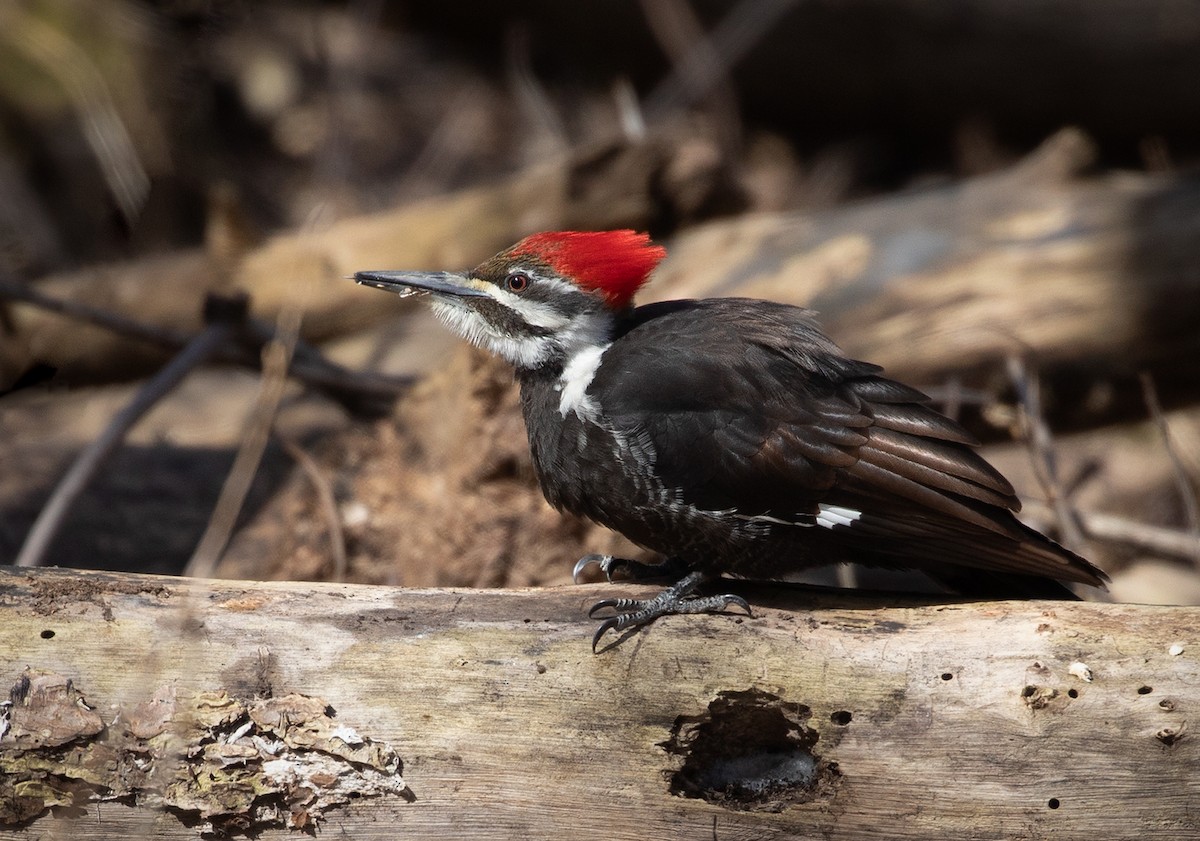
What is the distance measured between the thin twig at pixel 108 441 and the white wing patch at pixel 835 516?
7.13ft

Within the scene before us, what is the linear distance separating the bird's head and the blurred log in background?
1.59 ft

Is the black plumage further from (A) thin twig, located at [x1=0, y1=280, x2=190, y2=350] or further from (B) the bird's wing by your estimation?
(A) thin twig, located at [x1=0, y1=280, x2=190, y2=350]

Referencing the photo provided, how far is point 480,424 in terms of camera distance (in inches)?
170

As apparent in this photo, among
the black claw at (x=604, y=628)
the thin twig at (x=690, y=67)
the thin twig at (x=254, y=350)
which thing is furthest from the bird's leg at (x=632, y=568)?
the thin twig at (x=690, y=67)

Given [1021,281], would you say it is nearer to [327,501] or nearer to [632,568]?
[632,568]

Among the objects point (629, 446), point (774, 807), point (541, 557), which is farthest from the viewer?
point (541, 557)

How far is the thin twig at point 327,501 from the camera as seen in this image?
14.3ft

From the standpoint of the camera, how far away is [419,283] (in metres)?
3.43

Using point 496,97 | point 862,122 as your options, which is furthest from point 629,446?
point 496,97

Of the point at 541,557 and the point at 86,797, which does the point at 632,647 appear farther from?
the point at 541,557

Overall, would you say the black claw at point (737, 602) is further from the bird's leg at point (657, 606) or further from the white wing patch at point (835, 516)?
the white wing patch at point (835, 516)

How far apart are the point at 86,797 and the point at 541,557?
79.1 inches

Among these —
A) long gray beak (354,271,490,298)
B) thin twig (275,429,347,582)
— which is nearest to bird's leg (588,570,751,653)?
long gray beak (354,271,490,298)

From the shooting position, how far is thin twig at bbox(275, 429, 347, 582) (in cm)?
436
